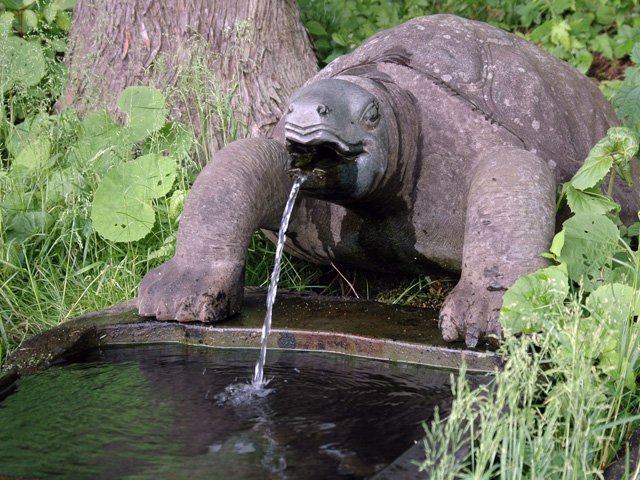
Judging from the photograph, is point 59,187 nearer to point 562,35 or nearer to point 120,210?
point 120,210

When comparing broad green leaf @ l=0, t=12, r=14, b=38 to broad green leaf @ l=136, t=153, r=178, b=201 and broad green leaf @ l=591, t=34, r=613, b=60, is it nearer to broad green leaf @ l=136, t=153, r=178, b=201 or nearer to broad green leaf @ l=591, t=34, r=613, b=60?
broad green leaf @ l=136, t=153, r=178, b=201

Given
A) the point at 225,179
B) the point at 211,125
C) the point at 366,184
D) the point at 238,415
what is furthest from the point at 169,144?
the point at 238,415

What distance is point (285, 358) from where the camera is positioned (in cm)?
323

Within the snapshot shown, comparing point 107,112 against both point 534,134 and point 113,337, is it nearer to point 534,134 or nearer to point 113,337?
point 113,337

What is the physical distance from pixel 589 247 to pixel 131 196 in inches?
77.6

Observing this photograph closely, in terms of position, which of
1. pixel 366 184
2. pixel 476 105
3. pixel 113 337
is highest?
pixel 476 105

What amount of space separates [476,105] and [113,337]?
1.56 m

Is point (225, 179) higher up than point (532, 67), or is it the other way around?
point (532, 67)

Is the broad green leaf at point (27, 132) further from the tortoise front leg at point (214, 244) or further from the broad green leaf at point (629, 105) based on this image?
the broad green leaf at point (629, 105)

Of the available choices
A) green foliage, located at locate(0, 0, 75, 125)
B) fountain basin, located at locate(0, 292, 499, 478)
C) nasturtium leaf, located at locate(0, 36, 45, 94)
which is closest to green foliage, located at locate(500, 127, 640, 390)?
fountain basin, located at locate(0, 292, 499, 478)

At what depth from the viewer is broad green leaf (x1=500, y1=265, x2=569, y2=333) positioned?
2824 mm

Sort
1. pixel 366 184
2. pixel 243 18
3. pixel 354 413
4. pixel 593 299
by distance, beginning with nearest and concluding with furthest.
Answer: pixel 354 413 → pixel 593 299 → pixel 366 184 → pixel 243 18

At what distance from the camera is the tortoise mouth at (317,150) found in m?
3.13

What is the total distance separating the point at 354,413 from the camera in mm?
2686
